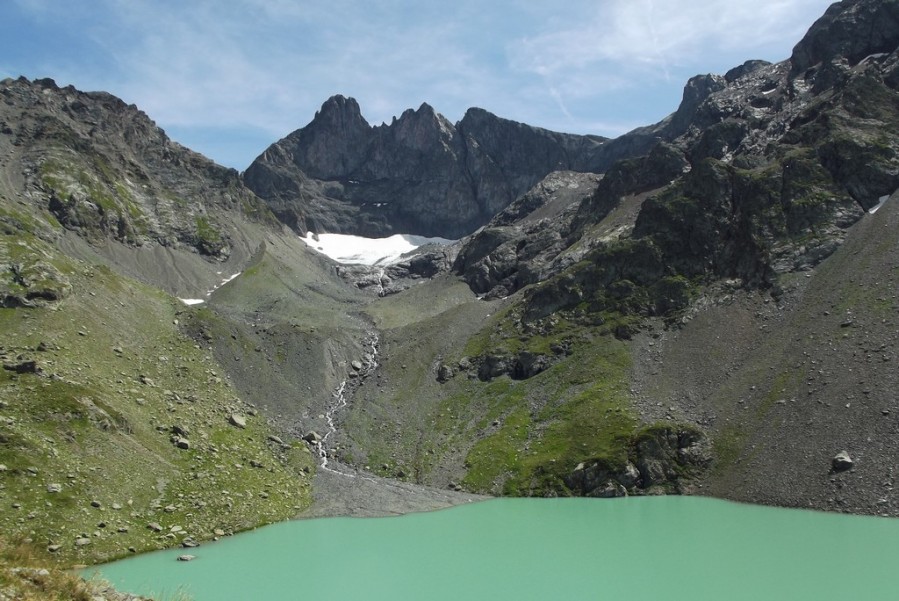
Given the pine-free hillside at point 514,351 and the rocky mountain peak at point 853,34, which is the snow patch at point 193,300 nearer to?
the pine-free hillside at point 514,351

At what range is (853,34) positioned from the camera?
170500mm

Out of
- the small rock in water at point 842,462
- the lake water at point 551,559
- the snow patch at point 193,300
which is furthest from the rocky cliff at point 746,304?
the snow patch at point 193,300

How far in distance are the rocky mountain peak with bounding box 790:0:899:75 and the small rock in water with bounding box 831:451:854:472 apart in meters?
135

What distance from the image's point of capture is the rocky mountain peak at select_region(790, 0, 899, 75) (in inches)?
6491

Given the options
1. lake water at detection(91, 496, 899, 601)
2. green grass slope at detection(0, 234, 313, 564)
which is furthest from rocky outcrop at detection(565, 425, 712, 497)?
green grass slope at detection(0, 234, 313, 564)

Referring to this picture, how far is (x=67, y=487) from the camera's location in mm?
57219

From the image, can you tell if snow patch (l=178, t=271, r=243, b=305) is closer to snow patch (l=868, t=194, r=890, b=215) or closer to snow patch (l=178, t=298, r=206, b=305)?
snow patch (l=178, t=298, r=206, b=305)

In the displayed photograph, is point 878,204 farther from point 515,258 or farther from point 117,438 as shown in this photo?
point 117,438

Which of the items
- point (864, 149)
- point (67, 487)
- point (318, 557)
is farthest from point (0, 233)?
point (864, 149)

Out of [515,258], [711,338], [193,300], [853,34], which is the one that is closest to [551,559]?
[711,338]

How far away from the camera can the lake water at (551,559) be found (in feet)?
151

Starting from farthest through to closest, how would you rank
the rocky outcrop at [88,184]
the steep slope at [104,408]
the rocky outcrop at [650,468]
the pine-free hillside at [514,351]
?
the rocky outcrop at [88,184], the rocky outcrop at [650,468], the pine-free hillside at [514,351], the steep slope at [104,408]

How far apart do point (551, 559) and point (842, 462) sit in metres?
36.8

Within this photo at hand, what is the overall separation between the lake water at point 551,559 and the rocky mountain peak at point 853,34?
146916 millimetres
